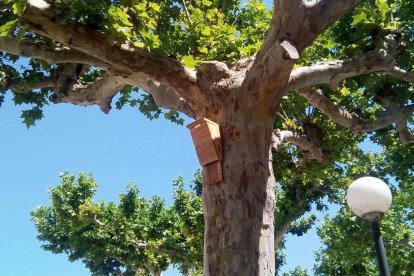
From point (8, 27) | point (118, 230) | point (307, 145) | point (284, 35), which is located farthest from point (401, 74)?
point (118, 230)

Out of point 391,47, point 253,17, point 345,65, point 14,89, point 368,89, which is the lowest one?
point 345,65

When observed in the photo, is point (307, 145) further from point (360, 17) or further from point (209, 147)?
point (209, 147)

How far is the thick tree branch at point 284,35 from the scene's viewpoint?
4566 mm

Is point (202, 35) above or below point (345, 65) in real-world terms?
above

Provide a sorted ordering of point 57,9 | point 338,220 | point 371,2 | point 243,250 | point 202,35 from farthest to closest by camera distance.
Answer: point 338,220 < point 371,2 < point 202,35 < point 57,9 < point 243,250

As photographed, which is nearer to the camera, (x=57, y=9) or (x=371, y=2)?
(x=57, y=9)

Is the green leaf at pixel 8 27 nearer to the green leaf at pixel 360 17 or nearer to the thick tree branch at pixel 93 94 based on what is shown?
the thick tree branch at pixel 93 94

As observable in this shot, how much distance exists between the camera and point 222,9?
8.91 m

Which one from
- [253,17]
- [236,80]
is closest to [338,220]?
[253,17]

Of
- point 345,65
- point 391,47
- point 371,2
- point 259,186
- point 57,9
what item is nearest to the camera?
point 259,186

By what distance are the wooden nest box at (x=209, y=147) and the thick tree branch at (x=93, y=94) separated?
8.05 feet

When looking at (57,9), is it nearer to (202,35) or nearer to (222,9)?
(202,35)

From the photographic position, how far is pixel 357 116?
26.9 ft

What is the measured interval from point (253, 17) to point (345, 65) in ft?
11.2
